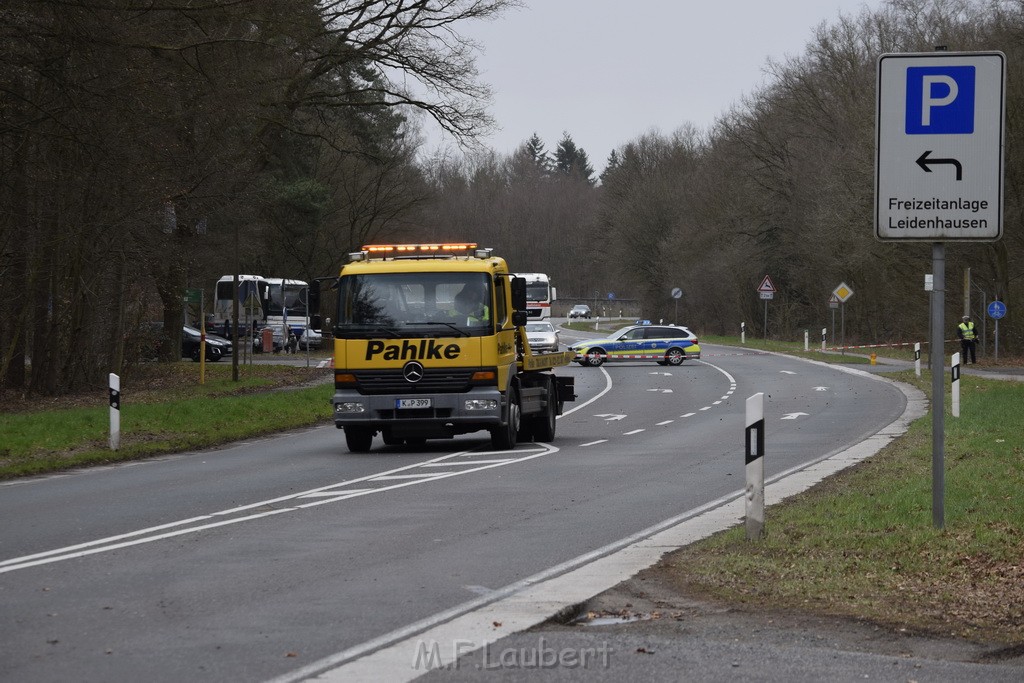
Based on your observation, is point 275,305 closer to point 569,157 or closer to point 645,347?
point 645,347

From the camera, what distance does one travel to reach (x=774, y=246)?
70500 millimetres

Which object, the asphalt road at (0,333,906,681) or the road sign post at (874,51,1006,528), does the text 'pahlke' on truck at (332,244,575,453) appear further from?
the road sign post at (874,51,1006,528)

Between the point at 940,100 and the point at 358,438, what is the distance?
1182 cm

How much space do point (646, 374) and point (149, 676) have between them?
40.2 meters

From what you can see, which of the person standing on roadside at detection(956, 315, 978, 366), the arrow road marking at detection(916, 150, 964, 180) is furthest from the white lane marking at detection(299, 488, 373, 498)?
the person standing on roadside at detection(956, 315, 978, 366)

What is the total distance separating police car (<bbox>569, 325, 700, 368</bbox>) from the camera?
2048 inches

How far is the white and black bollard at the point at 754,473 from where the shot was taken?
9961 millimetres

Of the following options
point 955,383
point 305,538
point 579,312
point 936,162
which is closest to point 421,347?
point 305,538

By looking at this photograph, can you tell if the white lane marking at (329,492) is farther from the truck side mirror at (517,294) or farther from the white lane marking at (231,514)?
the truck side mirror at (517,294)

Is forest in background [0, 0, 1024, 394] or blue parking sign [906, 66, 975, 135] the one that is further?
forest in background [0, 0, 1024, 394]

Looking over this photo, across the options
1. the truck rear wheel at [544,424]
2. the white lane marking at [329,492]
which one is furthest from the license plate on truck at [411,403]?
the white lane marking at [329,492]

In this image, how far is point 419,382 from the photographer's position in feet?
62.7

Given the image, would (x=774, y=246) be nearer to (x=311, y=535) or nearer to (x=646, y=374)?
(x=646, y=374)

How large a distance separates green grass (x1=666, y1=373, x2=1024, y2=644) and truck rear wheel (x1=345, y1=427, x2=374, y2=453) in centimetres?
763
